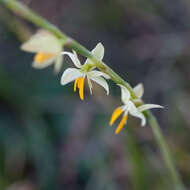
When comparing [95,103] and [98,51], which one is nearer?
[98,51]

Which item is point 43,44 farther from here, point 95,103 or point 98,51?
point 95,103

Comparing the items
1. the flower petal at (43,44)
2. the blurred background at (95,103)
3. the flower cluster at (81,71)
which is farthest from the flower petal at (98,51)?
the blurred background at (95,103)

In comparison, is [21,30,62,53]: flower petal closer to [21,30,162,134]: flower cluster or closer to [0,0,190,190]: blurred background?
[21,30,162,134]: flower cluster

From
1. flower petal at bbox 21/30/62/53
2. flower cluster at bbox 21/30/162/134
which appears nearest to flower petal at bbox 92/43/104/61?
flower cluster at bbox 21/30/162/134

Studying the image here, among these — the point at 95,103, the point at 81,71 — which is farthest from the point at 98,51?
the point at 95,103

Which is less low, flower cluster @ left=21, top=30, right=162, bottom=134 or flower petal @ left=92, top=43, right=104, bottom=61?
flower petal @ left=92, top=43, right=104, bottom=61

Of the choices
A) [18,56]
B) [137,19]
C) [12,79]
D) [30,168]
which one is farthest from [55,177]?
[137,19]

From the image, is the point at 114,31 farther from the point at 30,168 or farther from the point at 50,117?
the point at 30,168
